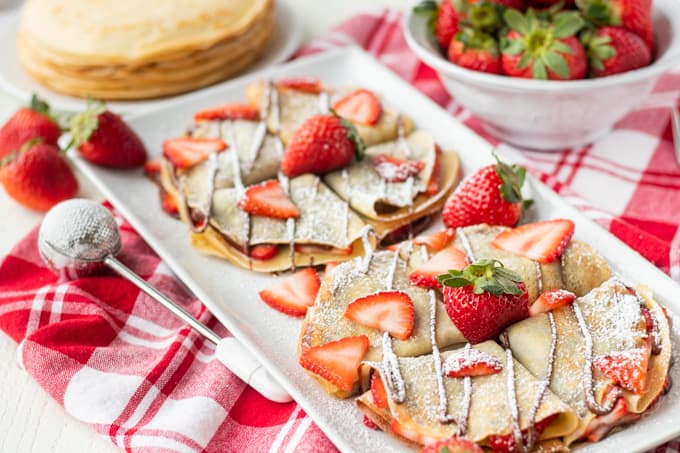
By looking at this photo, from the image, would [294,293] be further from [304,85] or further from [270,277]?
[304,85]

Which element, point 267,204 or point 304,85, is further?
point 304,85

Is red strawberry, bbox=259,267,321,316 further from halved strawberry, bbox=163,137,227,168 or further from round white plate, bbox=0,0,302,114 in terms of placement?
round white plate, bbox=0,0,302,114

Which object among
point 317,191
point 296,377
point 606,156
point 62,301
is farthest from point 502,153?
point 62,301

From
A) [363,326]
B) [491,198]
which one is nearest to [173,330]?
[363,326]

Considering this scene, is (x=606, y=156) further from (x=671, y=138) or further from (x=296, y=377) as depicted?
(x=296, y=377)

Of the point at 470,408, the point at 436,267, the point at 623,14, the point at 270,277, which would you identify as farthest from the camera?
the point at 623,14

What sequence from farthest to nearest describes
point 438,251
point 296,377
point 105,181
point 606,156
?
point 606,156, point 105,181, point 438,251, point 296,377

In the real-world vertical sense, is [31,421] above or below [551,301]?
above
